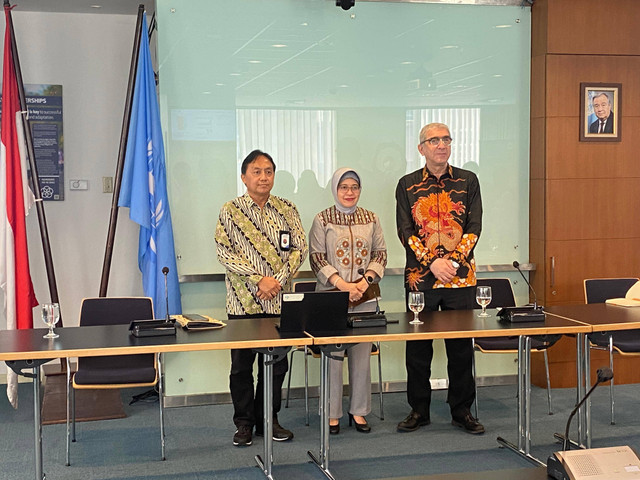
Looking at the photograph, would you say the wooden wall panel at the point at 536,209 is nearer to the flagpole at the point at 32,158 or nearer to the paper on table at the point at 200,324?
the paper on table at the point at 200,324

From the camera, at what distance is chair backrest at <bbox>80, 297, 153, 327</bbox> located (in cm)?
477

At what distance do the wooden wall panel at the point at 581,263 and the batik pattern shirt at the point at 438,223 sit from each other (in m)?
1.22

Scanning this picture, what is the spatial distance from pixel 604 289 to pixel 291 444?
2278mm

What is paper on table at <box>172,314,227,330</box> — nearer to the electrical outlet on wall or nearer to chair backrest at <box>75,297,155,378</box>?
chair backrest at <box>75,297,155,378</box>

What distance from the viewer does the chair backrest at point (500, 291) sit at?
216 inches

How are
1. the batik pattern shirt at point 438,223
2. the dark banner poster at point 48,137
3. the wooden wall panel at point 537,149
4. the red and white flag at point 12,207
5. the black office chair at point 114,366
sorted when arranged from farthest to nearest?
the dark banner poster at point 48,137, the wooden wall panel at point 537,149, the red and white flag at point 12,207, the batik pattern shirt at point 438,223, the black office chair at point 114,366

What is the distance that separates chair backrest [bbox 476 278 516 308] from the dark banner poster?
3267 millimetres

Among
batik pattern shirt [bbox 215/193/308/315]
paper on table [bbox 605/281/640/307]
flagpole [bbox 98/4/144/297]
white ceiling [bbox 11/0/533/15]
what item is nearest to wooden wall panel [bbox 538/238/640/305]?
paper on table [bbox 605/281/640/307]

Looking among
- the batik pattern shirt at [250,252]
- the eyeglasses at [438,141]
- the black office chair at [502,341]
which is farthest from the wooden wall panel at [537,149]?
the batik pattern shirt at [250,252]

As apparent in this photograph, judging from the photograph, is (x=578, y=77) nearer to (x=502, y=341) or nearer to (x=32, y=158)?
(x=502, y=341)

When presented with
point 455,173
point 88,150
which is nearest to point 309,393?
point 455,173

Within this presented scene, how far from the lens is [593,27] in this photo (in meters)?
5.81

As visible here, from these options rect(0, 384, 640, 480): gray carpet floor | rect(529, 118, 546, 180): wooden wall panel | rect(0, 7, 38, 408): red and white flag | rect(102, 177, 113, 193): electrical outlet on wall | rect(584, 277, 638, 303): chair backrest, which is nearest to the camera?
rect(0, 384, 640, 480): gray carpet floor

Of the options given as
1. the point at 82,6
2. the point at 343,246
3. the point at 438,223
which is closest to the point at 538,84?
the point at 438,223
